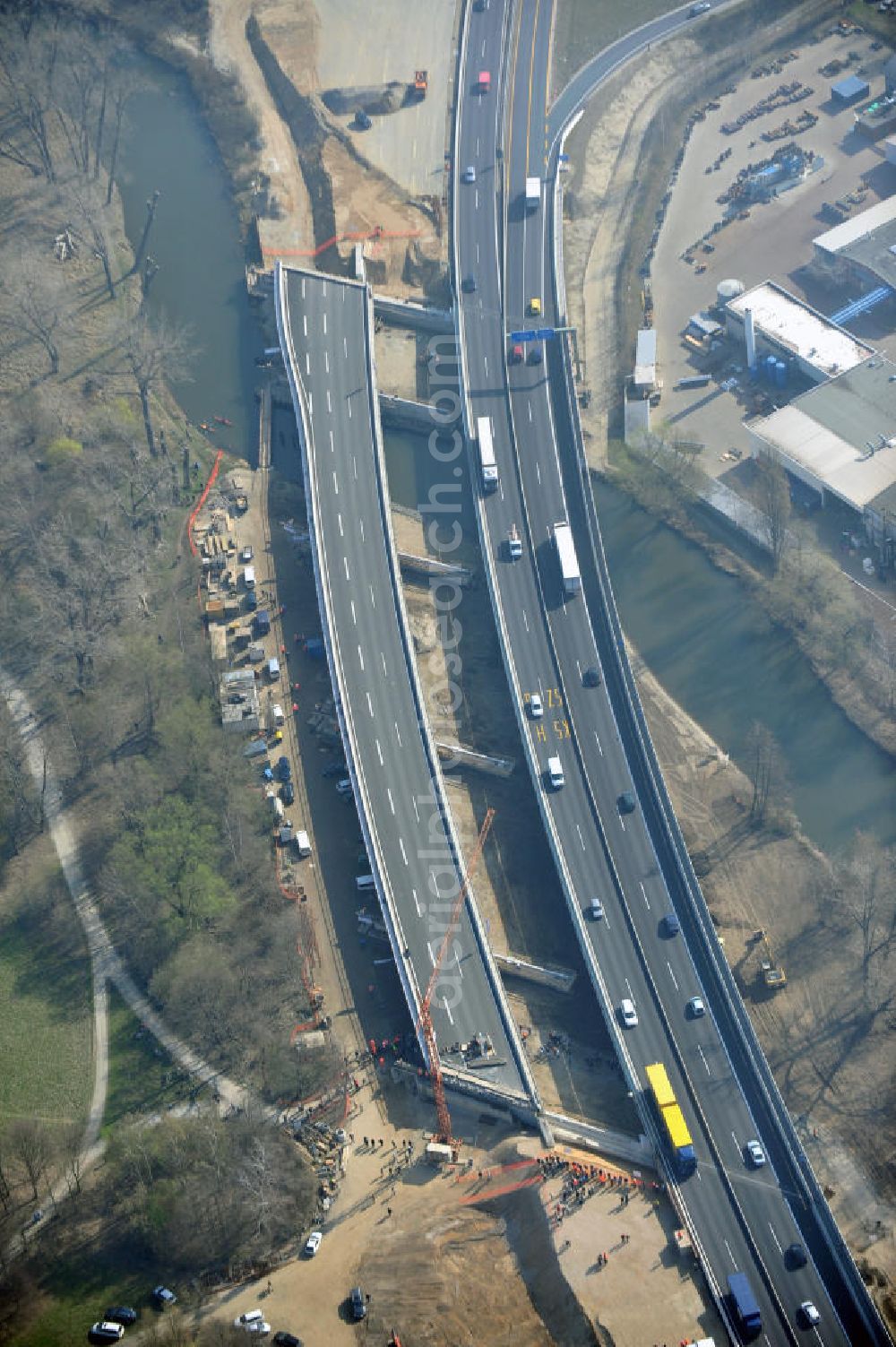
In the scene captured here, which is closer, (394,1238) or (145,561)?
(394,1238)

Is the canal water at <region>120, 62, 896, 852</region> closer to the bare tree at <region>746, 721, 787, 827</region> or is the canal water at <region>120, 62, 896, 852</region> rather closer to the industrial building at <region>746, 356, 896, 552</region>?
the bare tree at <region>746, 721, 787, 827</region>

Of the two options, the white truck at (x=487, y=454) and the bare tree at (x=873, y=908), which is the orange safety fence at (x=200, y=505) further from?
the bare tree at (x=873, y=908)

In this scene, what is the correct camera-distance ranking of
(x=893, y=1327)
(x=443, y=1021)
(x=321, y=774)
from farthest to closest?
(x=321, y=774) < (x=443, y=1021) < (x=893, y=1327)

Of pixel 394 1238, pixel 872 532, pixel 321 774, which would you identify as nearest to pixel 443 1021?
pixel 394 1238

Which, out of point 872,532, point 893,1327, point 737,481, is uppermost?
point 737,481

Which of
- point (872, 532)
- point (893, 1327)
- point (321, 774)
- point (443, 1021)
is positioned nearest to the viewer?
point (893, 1327)

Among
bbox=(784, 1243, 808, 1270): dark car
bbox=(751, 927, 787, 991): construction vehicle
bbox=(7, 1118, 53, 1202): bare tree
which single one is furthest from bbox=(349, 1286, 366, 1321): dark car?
bbox=(751, 927, 787, 991): construction vehicle

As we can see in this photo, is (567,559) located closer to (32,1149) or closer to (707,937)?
(707,937)

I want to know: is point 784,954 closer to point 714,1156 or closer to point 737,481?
point 714,1156
